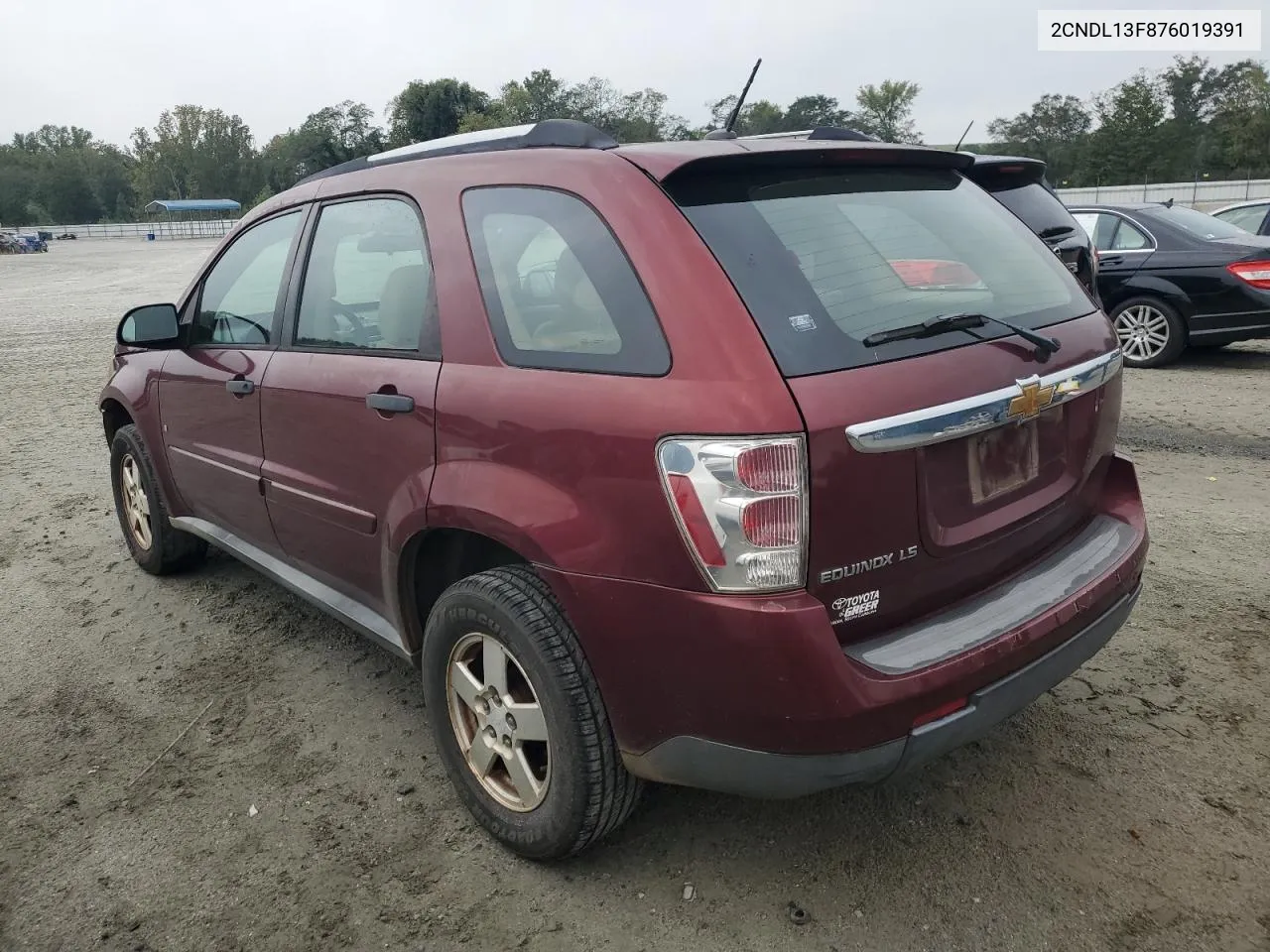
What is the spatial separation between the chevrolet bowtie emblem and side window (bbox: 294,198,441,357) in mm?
1460

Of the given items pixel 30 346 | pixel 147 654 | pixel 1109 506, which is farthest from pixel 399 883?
pixel 30 346

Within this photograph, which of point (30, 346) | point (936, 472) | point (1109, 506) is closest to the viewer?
point (936, 472)

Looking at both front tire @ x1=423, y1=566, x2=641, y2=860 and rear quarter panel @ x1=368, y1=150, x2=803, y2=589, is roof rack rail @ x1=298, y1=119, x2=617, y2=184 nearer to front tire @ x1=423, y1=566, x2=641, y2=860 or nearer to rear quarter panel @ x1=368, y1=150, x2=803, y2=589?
rear quarter panel @ x1=368, y1=150, x2=803, y2=589

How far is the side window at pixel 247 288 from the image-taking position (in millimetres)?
3398

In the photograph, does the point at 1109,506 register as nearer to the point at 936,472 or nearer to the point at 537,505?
the point at 936,472

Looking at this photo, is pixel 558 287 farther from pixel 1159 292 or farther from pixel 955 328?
pixel 1159 292

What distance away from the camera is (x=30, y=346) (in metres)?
13.0

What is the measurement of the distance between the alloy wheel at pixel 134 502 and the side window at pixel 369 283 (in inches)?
74.3

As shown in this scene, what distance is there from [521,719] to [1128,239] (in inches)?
347

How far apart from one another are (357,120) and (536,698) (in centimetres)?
11151

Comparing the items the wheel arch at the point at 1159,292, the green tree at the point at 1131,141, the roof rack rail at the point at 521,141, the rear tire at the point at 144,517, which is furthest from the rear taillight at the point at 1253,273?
the green tree at the point at 1131,141

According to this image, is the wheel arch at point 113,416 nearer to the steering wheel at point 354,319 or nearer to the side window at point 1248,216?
the steering wheel at point 354,319

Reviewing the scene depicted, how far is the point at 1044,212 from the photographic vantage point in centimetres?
598

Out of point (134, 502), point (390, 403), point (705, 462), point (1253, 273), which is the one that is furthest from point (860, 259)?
point (1253, 273)
